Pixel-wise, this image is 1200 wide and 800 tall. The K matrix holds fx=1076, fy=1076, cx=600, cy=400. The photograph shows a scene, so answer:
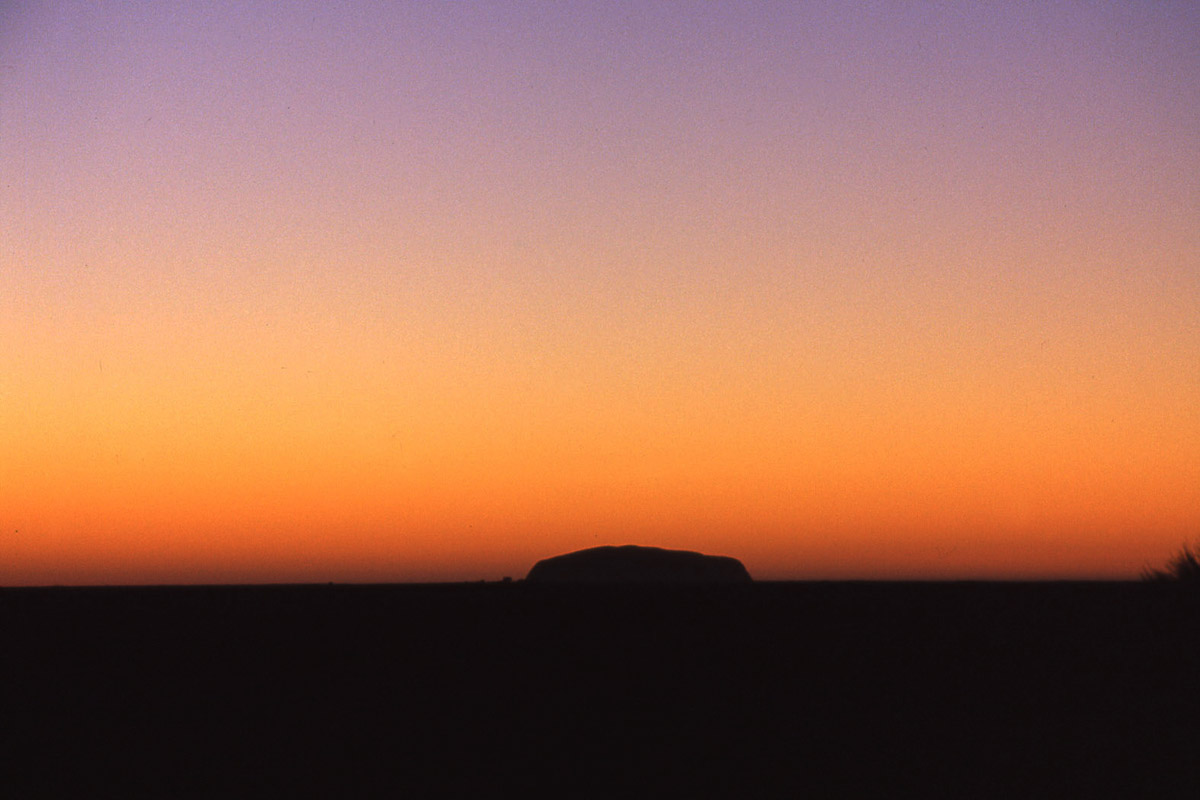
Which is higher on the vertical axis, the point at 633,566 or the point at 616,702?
the point at 633,566

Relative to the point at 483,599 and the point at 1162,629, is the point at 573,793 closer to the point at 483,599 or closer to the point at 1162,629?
the point at 1162,629

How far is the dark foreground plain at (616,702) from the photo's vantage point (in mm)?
7348

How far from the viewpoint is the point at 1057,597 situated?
51.0 ft

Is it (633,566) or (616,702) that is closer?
(616,702)

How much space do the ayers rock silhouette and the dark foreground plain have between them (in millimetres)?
40850

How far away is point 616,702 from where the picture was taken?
9164 millimetres

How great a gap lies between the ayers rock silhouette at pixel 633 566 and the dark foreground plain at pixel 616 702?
40.9 meters

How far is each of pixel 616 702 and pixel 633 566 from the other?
47099 millimetres

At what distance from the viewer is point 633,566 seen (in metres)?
55.8

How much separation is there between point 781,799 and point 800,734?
141 centimetres

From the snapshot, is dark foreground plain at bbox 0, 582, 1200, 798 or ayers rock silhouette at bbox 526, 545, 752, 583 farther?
ayers rock silhouette at bbox 526, 545, 752, 583

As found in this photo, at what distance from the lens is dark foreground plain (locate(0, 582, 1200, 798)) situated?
7.35 metres

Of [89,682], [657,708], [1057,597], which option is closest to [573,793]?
[657,708]

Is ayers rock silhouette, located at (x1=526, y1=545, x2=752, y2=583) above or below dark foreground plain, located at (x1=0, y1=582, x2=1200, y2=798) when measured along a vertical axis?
above
